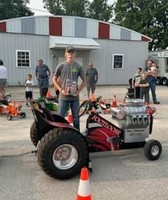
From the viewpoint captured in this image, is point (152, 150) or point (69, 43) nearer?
point (152, 150)

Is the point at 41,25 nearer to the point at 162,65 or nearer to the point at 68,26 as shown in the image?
the point at 68,26

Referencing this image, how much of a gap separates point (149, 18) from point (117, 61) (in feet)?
54.4

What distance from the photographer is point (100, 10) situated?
184 ft

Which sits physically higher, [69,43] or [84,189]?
[69,43]

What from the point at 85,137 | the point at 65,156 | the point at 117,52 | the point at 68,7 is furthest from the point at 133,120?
the point at 68,7

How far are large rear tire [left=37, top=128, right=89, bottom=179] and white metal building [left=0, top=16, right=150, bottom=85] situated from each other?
50.2 feet

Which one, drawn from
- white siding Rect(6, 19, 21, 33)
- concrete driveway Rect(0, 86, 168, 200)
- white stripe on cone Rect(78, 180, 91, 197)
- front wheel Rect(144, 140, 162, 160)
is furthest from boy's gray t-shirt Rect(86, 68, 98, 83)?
white stripe on cone Rect(78, 180, 91, 197)

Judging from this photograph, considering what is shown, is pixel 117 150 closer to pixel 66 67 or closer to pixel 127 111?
pixel 127 111

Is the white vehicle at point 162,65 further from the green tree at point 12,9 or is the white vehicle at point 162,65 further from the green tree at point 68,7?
the green tree at point 68,7

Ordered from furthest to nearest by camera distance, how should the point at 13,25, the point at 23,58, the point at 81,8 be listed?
the point at 81,8, the point at 23,58, the point at 13,25

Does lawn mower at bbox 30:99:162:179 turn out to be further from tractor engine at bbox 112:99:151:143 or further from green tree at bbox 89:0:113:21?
green tree at bbox 89:0:113:21

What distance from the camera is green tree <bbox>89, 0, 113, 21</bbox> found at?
54875mm

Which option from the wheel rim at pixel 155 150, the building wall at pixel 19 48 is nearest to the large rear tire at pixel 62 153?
the wheel rim at pixel 155 150

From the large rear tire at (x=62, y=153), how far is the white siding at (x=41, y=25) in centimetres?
1679
